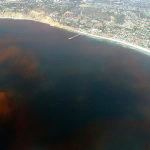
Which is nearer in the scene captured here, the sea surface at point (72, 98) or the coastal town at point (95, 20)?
the sea surface at point (72, 98)

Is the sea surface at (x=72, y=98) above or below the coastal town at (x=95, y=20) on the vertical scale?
below

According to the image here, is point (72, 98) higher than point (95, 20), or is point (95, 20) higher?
point (95, 20)

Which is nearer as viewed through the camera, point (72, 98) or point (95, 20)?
point (72, 98)

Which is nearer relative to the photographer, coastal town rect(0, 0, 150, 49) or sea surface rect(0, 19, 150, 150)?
sea surface rect(0, 19, 150, 150)

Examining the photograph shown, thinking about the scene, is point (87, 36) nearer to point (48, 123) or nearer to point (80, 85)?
point (80, 85)

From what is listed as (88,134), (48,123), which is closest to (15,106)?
(48,123)

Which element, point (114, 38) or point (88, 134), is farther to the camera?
point (114, 38)

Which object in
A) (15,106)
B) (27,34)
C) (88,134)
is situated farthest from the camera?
(27,34)

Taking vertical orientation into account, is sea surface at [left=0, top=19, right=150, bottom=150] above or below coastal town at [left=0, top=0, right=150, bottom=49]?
below
